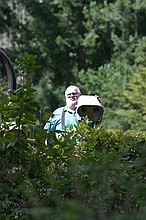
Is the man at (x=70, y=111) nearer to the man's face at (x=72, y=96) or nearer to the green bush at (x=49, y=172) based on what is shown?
the man's face at (x=72, y=96)

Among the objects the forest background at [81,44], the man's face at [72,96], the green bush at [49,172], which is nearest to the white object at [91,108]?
the man's face at [72,96]

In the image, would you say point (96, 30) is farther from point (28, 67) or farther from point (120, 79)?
point (28, 67)

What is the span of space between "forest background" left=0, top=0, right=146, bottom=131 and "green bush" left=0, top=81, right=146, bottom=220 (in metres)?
20.9

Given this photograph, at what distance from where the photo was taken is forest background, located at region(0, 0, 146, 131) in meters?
24.6

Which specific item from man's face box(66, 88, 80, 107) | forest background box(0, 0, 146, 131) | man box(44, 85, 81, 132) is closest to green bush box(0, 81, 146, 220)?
man box(44, 85, 81, 132)

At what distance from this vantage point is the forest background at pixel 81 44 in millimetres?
24625

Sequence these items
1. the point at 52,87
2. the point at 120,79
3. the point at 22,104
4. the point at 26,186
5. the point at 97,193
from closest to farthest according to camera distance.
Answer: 1. the point at 97,193
2. the point at 26,186
3. the point at 22,104
4. the point at 120,79
5. the point at 52,87

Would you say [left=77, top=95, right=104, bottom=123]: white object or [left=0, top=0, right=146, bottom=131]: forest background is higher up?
[left=0, top=0, right=146, bottom=131]: forest background

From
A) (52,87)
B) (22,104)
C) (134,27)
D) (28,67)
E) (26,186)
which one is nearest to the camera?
(26,186)

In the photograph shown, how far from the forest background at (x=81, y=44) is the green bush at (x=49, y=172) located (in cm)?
2094

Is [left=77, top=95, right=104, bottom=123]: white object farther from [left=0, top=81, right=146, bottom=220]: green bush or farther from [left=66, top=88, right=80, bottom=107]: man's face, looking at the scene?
[left=0, top=81, right=146, bottom=220]: green bush

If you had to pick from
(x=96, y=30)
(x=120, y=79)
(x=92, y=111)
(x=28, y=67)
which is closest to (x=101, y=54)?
(x=96, y=30)

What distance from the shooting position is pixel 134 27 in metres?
26.2

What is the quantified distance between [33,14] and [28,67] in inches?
974
